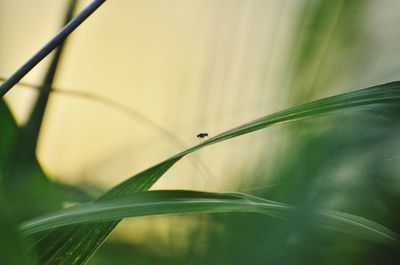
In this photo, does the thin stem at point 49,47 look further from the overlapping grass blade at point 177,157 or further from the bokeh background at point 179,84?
the bokeh background at point 179,84

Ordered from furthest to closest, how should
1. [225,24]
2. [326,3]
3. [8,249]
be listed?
1. [225,24]
2. [326,3]
3. [8,249]

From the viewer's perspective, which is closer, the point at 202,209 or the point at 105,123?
the point at 202,209

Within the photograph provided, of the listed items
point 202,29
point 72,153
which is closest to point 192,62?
point 202,29

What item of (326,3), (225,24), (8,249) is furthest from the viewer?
(225,24)

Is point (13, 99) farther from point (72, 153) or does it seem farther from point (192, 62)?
point (192, 62)

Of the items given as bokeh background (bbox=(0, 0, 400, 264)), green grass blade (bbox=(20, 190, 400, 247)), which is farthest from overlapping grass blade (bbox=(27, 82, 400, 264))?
bokeh background (bbox=(0, 0, 400, 264))

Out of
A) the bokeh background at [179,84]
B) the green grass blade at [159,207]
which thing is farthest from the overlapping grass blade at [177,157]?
the bokeh background at [179,84]
